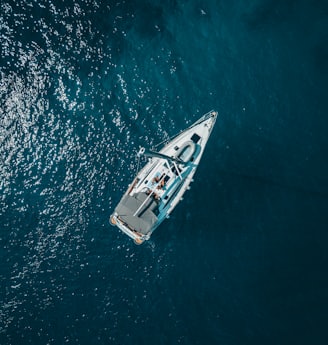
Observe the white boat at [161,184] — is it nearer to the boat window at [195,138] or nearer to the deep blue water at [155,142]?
the boat window at [195,138]

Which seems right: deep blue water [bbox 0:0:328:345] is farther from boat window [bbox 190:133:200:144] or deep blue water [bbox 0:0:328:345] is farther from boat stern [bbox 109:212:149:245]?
boat stern [bbox 109:212:149:245]

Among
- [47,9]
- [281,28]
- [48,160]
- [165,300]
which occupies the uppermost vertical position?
[47,9]

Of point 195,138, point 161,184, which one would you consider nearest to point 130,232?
point 161,184

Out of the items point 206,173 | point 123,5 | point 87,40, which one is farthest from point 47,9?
point 206,173

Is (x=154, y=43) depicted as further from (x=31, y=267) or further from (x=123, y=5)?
(x=31, y=267)

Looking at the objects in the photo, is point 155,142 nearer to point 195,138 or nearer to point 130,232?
point 195,138

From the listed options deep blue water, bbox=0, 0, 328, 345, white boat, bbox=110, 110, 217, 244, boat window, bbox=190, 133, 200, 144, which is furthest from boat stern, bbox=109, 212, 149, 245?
boat window, bbox=190, 133, 200, 144
